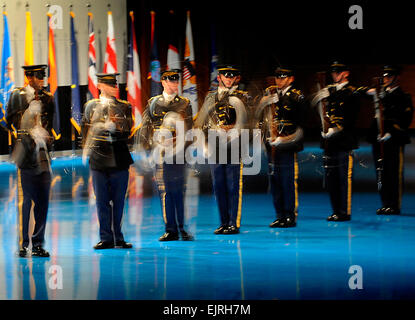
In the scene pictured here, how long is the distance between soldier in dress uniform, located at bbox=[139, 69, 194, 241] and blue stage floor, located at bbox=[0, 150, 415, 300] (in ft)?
0.97

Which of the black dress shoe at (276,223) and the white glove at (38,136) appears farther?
the black dress shoe at (276,223)

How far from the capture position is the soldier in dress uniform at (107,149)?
579cm

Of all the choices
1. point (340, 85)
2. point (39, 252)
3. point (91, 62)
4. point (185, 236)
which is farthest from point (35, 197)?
point (91, 62)

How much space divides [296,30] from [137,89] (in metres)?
7.19

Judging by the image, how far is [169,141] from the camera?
20.2 feet

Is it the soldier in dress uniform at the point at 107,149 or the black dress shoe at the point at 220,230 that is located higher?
the soldier in dress uniform at the point at 107,149

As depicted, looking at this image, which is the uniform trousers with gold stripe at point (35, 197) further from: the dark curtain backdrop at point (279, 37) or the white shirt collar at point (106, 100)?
the dark curtain backdrop at point (279, 37)

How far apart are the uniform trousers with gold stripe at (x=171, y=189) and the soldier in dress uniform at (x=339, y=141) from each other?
1.64 metres

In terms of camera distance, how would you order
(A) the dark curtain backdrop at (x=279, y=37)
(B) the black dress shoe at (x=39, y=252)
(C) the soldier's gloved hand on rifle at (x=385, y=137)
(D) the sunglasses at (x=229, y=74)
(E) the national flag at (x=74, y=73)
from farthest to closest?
(A) the dark curtain backdrop at (x=279, y=37) < (E) the national flag at (x=74, y=73) < (C) the soldier's gloved hand on rifle at (x=385, y=137) < (D) the sunglasses at (x=229, y=74) < (B) the black dress shoe at (x=39, y=252)

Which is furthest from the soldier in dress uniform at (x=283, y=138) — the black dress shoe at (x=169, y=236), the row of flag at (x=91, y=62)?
the row of flag at (x=91, y=62)

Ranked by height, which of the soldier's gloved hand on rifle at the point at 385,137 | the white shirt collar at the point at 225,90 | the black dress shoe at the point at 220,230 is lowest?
the black dress shoe at the point at 220,230

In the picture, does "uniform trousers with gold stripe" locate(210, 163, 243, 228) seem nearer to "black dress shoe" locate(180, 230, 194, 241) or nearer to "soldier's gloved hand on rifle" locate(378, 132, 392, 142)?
"black dress shoe" locate(180, 230, 194, 241)

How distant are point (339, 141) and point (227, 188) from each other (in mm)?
1305

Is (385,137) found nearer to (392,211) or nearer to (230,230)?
(392,211)
